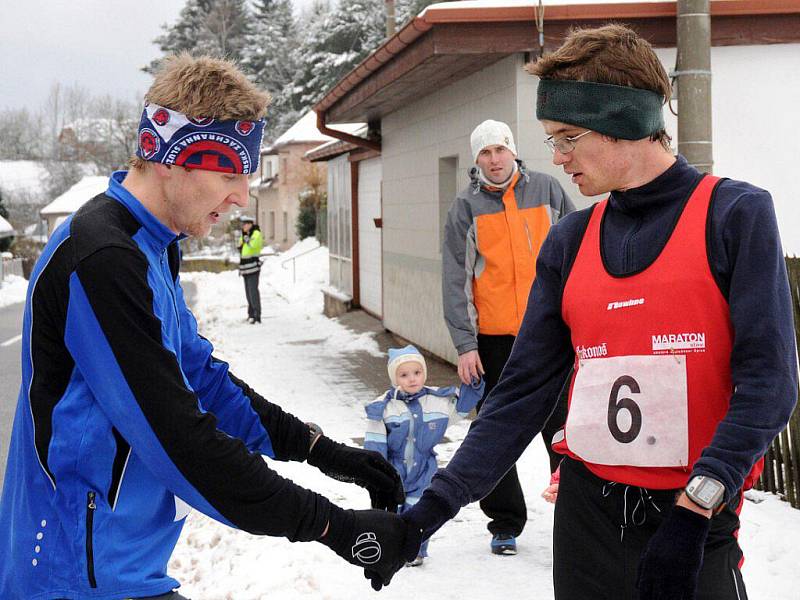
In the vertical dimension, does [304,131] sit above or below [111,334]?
above

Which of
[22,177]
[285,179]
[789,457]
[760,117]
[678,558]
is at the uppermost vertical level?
[22,177]

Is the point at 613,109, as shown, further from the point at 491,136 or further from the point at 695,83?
the point at 695,83

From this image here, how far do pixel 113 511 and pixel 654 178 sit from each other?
4.93 ft

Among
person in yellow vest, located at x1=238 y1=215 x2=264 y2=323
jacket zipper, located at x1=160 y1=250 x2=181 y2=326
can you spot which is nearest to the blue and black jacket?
jacket zipper, located at x1=160 y1=250 x2=181 y2=326

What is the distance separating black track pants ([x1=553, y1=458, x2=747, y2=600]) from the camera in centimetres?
218

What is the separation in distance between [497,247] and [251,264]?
43.7 ft

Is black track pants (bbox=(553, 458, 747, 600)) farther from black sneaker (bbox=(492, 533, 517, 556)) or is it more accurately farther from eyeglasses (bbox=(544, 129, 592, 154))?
black sneaker (bbox=(492, 533, 517, 556))

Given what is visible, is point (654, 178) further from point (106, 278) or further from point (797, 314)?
point (797, 314)

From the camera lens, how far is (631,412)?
2.25 metres

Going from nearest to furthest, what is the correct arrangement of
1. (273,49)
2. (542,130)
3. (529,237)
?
(529,237) < (542,130) < (273,49)

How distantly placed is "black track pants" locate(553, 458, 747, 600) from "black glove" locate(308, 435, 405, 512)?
619 millimetres

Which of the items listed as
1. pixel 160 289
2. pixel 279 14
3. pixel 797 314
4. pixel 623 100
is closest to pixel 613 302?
pixel 623 100

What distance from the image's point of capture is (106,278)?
2.06m

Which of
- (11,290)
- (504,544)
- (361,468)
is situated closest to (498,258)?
(504,544)
